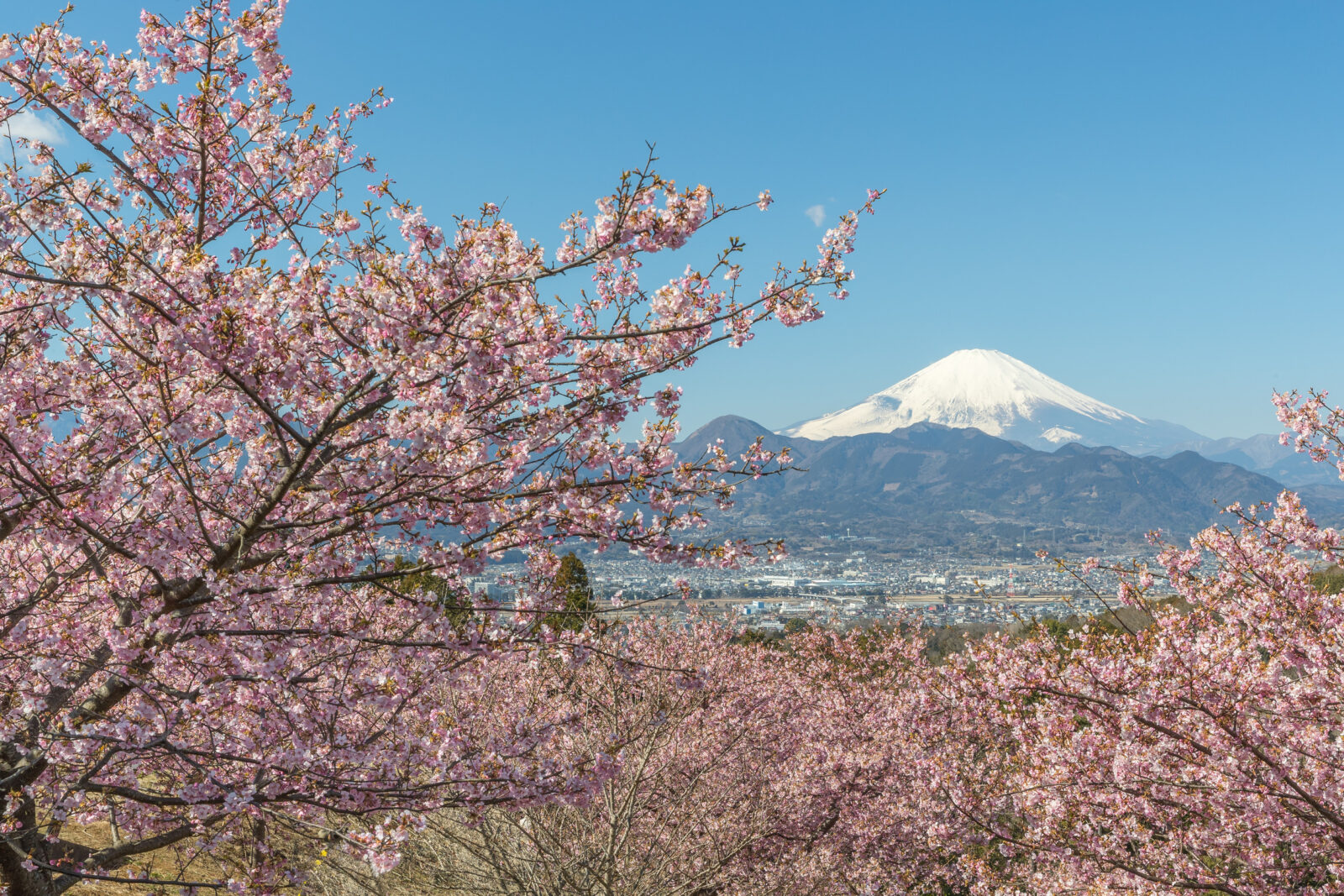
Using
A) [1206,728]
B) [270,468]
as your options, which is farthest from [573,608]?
[1206,728]

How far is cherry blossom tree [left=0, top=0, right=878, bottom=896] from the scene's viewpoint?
379 centimetres

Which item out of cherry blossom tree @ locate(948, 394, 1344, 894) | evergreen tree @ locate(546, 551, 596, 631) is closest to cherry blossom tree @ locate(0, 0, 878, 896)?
evergreen tree @ locate(546, 551, 596, 631)

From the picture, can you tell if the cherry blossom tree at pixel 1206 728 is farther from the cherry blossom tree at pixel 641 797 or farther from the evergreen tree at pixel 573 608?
the evergreen tree at pixel 573 608

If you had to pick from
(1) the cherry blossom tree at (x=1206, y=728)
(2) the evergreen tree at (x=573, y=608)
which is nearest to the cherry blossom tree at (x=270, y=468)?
(2) the evergreen tree at (x=573, y=608)

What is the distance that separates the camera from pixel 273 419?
382cm

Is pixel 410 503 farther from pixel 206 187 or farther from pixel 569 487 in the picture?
pixel 206 187

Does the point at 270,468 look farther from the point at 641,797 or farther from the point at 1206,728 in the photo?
the point at 641,797

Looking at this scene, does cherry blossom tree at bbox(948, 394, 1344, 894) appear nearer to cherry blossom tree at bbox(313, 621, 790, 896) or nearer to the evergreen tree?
cherry blossom tree at bbox(313, 621, 790, 896)

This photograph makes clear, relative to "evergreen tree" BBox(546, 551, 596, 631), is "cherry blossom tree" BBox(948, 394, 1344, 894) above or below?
below

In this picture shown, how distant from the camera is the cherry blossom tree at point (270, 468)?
3.79 m

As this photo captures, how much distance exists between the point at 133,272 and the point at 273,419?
989 mm

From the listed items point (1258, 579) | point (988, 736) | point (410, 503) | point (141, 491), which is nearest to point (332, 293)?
point (410, 503)

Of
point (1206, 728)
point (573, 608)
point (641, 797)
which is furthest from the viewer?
point (641, 797)

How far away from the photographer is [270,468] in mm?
4855
